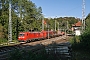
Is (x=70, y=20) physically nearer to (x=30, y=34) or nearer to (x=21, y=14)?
(x=21, y=14)

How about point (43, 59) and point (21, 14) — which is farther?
point (21, 14)

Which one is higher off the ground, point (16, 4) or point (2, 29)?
point (16, 4)

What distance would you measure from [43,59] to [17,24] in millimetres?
42314

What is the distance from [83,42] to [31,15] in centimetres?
4937

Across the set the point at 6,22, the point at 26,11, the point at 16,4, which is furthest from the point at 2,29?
the point at 26,11

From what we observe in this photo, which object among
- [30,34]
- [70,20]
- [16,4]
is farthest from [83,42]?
[70,20]

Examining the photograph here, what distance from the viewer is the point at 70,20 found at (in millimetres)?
160250

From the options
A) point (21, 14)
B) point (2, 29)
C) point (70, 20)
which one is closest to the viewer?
point (2, 29)

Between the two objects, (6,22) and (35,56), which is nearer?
(35,56)

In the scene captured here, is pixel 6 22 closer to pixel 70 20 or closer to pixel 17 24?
pixel 17 24

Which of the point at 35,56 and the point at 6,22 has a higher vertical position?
the point at 6,22

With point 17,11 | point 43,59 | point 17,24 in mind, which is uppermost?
point 17,11

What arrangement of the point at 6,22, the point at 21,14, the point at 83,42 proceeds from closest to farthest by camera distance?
1. the point at 83,42
2. the point at 6,22
3. the point at 21,14

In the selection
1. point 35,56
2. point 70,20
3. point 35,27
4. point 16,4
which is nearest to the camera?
point 35,56
